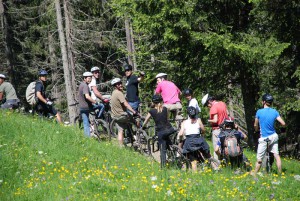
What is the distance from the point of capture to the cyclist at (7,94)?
614 inches

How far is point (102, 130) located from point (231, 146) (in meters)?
5.25

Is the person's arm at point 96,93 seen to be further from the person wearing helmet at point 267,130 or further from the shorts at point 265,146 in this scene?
the shorts at point 265,146

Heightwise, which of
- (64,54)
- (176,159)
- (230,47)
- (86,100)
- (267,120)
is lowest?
(176,159)

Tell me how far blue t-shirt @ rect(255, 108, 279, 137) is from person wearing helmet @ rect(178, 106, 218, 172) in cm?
132

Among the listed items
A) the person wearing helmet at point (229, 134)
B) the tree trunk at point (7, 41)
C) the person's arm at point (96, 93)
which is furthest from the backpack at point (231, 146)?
the tree trunk at point (7, 41)

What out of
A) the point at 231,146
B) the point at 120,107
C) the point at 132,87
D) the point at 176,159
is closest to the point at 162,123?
the point at 176,159

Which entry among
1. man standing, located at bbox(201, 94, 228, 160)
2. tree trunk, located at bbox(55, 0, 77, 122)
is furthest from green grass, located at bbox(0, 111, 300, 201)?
tree trunk, located at bbox(55, 0, 77, 122)

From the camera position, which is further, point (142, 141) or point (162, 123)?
point (142, 141)

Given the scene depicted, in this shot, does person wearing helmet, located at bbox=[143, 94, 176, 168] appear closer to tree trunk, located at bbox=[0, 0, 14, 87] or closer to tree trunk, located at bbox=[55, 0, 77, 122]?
tree trunk, located at bbox=[55, 0, 77, 122]

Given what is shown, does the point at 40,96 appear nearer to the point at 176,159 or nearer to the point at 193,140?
the point at 176,159

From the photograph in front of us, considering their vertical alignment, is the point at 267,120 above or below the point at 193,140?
above

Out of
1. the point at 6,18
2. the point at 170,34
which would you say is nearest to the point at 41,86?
the point at 170,34

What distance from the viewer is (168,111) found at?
39.8 feet

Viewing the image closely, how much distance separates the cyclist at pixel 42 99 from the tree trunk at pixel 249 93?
21.2ft
